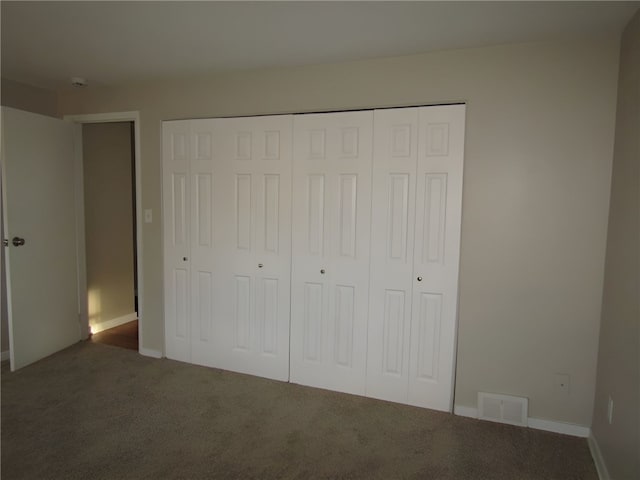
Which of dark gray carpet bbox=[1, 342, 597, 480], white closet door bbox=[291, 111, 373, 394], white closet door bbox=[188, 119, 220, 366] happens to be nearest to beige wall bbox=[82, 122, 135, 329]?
dark gray carpet bbox=[1, 342, 597, 480]

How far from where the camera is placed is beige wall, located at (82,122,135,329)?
3832 mm

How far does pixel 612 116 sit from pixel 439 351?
1.68 meters

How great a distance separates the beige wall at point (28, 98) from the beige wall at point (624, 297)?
4.17m

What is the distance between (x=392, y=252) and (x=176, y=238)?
175 centimetres

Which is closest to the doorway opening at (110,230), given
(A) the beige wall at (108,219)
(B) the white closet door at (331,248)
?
(A) the beige wall at (108,219)

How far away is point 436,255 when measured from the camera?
2496mm

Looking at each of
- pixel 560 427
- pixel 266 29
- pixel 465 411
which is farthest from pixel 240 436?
pixel 266 29

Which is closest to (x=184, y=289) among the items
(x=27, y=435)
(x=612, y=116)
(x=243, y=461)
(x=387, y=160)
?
(x=27, y=435)

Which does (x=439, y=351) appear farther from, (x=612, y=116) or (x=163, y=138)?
(x=163, y=138)

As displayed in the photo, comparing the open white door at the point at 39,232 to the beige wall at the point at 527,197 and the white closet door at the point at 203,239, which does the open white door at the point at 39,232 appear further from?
the beige wall at the point at 527,197

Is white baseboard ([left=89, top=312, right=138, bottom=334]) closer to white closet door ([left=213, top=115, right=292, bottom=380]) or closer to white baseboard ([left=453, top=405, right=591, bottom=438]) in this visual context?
white closet door ([left=213, top=115, right=292, bottom=380])

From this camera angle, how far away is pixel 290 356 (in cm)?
A: 291

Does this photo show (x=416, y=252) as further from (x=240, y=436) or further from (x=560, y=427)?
(x=240, y=436)

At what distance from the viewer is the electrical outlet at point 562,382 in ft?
7.60
